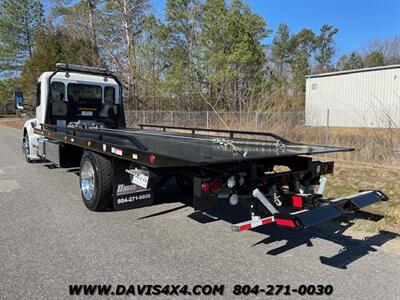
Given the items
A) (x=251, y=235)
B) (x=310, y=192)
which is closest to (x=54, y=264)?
(x=251, y=235)

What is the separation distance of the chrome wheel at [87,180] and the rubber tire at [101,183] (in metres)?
0.16

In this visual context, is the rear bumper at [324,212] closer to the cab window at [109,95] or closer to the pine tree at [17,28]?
the cab window at [109,95]

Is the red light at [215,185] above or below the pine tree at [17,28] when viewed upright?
below

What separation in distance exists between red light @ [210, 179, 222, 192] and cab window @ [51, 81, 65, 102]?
266 inches

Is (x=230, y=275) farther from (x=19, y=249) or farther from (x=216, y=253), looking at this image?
(x=19, y=249)

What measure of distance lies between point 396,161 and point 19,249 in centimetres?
858

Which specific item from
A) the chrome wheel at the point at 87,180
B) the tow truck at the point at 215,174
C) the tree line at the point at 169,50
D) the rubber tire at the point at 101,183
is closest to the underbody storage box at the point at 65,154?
the tow truck at the point at 215,174

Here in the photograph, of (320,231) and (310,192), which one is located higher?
(310,192)

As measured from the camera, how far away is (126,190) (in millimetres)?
5277

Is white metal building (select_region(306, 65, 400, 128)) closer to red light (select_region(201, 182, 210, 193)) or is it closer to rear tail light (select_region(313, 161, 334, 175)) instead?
rear tail light (select_region(313, 161, 334, 175))

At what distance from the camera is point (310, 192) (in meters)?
4.97

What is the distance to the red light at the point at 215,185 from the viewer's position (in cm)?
403

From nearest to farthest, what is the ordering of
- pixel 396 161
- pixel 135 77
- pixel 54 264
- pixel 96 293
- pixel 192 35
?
1. pixel 96 293
2. pixel 54 264
3. pixel 396 161
4. pixel 135 77
5. pixel 192 35

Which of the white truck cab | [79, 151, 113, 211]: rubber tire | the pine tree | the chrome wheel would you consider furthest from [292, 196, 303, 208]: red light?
the pine tree
